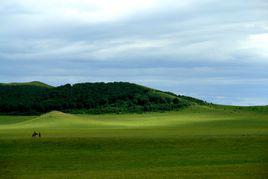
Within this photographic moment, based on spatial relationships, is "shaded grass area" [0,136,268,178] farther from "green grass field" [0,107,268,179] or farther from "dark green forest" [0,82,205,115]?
"dark green forest" [0,82,205,115]

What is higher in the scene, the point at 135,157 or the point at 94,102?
the point at 94,102

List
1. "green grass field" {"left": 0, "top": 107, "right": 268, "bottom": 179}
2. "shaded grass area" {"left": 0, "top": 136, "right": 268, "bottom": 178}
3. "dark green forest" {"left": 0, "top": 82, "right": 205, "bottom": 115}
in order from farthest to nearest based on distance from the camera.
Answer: "dark green forest" {"left": 0, "top": 82, "right": 205, "bottom": 115} < "shaded grass area" {"left": 0, "top": 136, "right": 268, "bottom": 178} < "green grass field" {"left": 0, "top": 107, "right": 268, "bottom": 179}

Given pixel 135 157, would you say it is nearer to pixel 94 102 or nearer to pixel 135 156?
pixel 135 156

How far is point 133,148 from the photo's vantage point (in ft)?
156

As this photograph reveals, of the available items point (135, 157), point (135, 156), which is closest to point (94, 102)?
point (135, 156)

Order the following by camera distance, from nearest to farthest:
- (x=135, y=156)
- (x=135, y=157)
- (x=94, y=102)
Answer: (x=135, y=157) < (x=135, y=156) < (x=94, y=102)

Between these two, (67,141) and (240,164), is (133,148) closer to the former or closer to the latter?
(67,141)

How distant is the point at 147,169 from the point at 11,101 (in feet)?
506

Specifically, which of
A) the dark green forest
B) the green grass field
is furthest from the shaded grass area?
the dark green forest

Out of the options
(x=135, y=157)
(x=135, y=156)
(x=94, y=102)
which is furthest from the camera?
(x=94, y=102)

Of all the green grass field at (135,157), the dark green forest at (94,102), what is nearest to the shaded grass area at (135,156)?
the green grass field at (135,157)

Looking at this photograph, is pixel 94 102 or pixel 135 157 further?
pixel 94 102

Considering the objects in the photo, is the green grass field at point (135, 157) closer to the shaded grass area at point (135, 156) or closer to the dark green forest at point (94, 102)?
the shaded grass area at point (135, 156)

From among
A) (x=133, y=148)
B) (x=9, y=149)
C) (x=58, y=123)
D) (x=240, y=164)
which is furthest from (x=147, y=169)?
(x=58, y=123)
